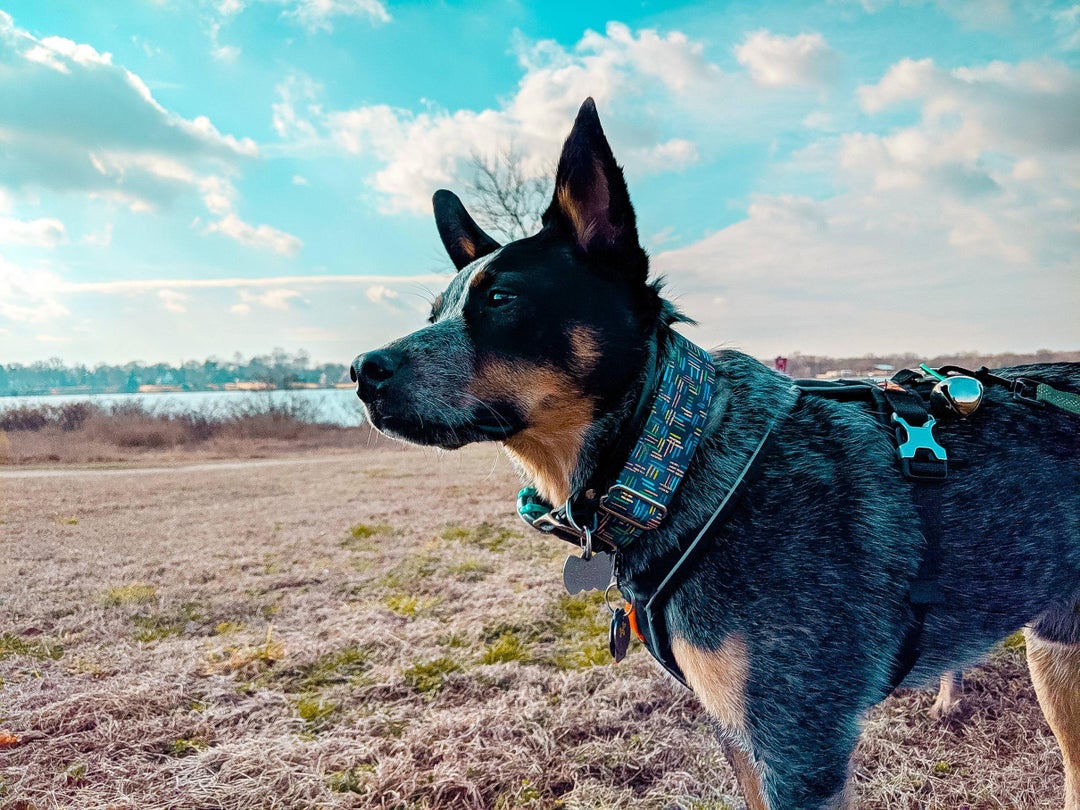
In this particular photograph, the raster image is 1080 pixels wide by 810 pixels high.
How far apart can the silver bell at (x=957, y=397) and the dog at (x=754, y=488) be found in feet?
0.24

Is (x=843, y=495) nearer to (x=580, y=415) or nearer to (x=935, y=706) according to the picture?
(x=580, y=415)

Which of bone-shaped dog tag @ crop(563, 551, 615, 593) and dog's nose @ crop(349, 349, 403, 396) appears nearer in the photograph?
dog's nose @ crop(349, 349, 403, 396)

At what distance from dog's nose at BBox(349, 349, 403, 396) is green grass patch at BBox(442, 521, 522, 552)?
5.47m

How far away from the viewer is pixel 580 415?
247cm

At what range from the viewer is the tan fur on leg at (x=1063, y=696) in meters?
2.98

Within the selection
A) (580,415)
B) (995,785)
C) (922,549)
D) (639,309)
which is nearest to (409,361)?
(580,415)

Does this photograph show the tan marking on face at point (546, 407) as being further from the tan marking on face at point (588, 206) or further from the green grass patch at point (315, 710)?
the green grass patch at point (315, 710)

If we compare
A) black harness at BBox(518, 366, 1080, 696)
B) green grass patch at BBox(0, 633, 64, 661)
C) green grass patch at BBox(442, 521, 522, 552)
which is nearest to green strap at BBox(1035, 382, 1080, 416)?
black harness at BBox(518, 366, 1080, 696)

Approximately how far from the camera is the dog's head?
95.5 inches

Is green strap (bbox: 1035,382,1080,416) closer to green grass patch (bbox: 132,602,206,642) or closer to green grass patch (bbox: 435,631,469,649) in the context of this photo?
green grass patch (bbox: 435,631,469,649)

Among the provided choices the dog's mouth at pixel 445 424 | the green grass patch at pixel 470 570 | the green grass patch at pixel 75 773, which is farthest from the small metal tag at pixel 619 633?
the green grass patch at pixel 470 570

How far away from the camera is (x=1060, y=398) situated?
8.31ft

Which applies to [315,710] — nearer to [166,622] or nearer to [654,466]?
[166,622]

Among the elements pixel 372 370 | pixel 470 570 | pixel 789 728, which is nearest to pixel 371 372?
pixel 372 370
